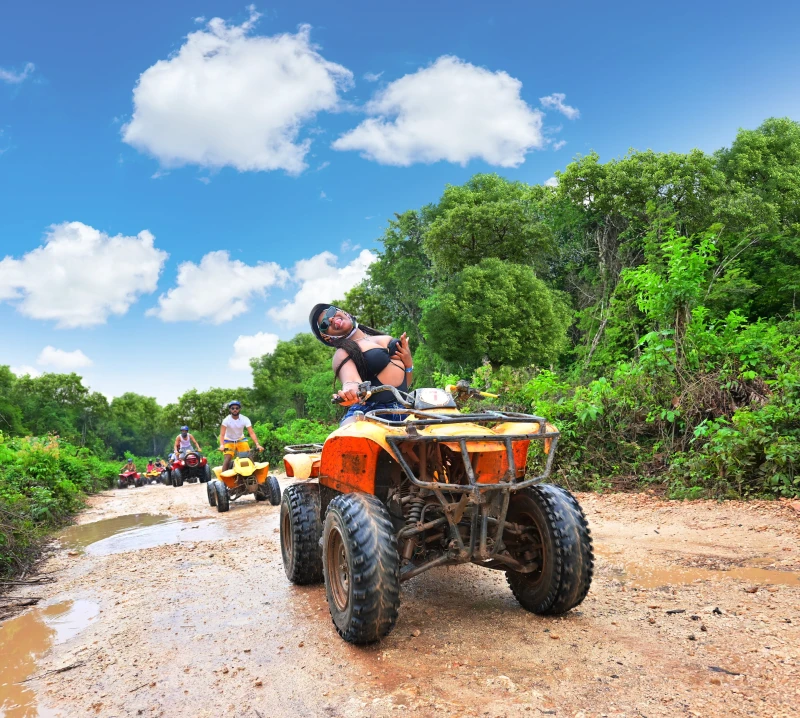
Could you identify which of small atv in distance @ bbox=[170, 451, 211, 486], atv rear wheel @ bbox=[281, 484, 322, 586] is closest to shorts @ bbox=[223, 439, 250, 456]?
atv rear wheel @ bbox=[281, 484, 322, 586]

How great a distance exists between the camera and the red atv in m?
22.7

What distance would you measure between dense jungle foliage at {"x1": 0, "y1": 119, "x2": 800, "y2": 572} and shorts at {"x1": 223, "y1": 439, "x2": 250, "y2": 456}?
3114 millimetres

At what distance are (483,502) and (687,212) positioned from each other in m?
25.7

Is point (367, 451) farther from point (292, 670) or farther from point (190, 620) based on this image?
point (190, 620)

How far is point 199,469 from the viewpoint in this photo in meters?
19.5

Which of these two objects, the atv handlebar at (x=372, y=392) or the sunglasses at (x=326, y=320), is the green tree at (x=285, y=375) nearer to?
the sunglasses at (x=326, y=320)

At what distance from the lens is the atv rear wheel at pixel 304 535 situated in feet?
15.4

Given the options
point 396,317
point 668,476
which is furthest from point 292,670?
point 396,317

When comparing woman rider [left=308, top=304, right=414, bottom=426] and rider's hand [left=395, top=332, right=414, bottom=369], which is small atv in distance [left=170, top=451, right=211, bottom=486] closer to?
woman rider [left=308, top=304, right=414, bottom=426]

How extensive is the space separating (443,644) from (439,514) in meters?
0.75

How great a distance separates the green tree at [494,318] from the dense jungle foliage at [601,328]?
0.30 feet

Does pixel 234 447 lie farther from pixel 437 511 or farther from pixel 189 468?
pixel 189 468

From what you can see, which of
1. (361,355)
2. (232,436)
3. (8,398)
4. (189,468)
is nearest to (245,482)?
(232,436)

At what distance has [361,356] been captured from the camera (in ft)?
15.6
